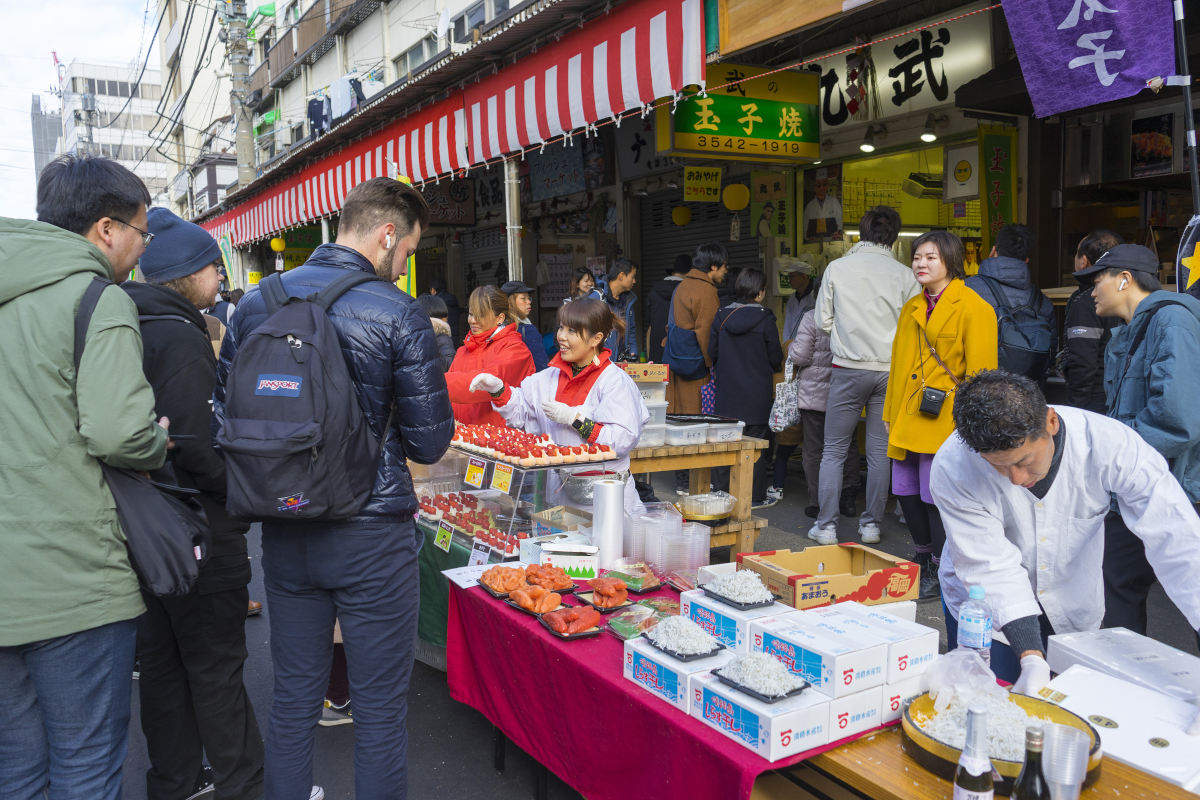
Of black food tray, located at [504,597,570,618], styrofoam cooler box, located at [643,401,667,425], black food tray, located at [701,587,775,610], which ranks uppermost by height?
styrofoam cooler box, located at [643,401,667,425]

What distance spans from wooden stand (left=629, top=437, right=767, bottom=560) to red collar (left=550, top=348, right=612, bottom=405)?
59cm

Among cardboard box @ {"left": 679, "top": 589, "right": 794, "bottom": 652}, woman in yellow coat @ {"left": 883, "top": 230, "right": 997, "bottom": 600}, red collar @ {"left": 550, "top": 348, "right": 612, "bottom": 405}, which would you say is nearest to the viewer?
cardboard box @ {"left": 679, "top": 589, "right": 794, "bottom": 652}

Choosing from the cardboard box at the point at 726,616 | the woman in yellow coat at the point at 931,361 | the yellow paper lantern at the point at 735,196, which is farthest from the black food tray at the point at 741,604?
the yellow paper lantern at the point at 735,196

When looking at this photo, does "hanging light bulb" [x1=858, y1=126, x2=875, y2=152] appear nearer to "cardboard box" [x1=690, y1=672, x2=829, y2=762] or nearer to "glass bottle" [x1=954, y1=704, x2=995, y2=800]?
"cardboard box" [x1=690, y1=672, x2=829, y2=762]

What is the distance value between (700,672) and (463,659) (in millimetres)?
1656

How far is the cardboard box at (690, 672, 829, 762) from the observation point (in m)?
1.87

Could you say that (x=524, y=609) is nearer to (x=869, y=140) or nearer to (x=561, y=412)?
(x=561, y=412)

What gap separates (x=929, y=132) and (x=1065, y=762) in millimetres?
7149

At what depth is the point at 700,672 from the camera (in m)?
2.14

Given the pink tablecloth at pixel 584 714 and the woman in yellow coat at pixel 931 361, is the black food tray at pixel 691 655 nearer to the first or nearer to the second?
the pink tablecloth at pixel 584 714

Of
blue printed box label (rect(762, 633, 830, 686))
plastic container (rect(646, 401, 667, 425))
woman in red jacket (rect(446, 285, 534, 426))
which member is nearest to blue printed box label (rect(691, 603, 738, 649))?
blue printed box label (rect(762, 633, 830, 686))

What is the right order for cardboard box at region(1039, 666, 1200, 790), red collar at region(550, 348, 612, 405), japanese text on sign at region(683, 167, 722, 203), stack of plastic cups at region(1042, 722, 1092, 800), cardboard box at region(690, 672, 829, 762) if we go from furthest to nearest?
japanese text on sign at region(683, 167, 722, 203), red collar at region(550, 348, 612, 405), cardboard box at region(690, 672, 829, 762), cardboard box at region(1039, 666, 1200, 790), stack of plastic cups at region(1042, 722, 1092, 800)

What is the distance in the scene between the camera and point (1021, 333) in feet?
18.3

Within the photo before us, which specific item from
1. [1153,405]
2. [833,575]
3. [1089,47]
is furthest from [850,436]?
[833,575]
